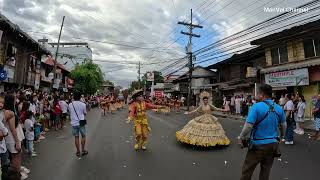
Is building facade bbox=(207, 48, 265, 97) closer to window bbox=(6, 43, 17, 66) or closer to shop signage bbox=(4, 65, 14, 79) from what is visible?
window bbox=(6, 43, 17, 66)

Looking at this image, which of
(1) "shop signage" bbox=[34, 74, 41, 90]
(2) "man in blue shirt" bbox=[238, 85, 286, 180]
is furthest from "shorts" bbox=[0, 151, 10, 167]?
(1) "shop signage" bbox=[34, 74, 41, 90]

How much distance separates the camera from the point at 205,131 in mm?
10969

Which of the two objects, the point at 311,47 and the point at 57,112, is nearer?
the point at 57,112

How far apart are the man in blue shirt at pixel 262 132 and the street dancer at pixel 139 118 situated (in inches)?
216

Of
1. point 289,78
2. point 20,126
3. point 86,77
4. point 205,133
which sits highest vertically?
point 86,77

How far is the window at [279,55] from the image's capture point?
92.0 feet

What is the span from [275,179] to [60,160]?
18.0 feet

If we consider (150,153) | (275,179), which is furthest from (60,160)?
(275,179)

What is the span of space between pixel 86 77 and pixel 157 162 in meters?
49.1

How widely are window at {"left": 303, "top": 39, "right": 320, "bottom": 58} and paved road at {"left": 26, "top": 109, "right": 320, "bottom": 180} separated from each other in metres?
14.2

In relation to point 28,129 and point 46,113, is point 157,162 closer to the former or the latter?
point 28,129

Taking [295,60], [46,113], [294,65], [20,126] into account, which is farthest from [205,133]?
[295,60]

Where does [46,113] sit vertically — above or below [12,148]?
above

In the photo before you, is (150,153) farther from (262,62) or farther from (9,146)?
(262,62)
